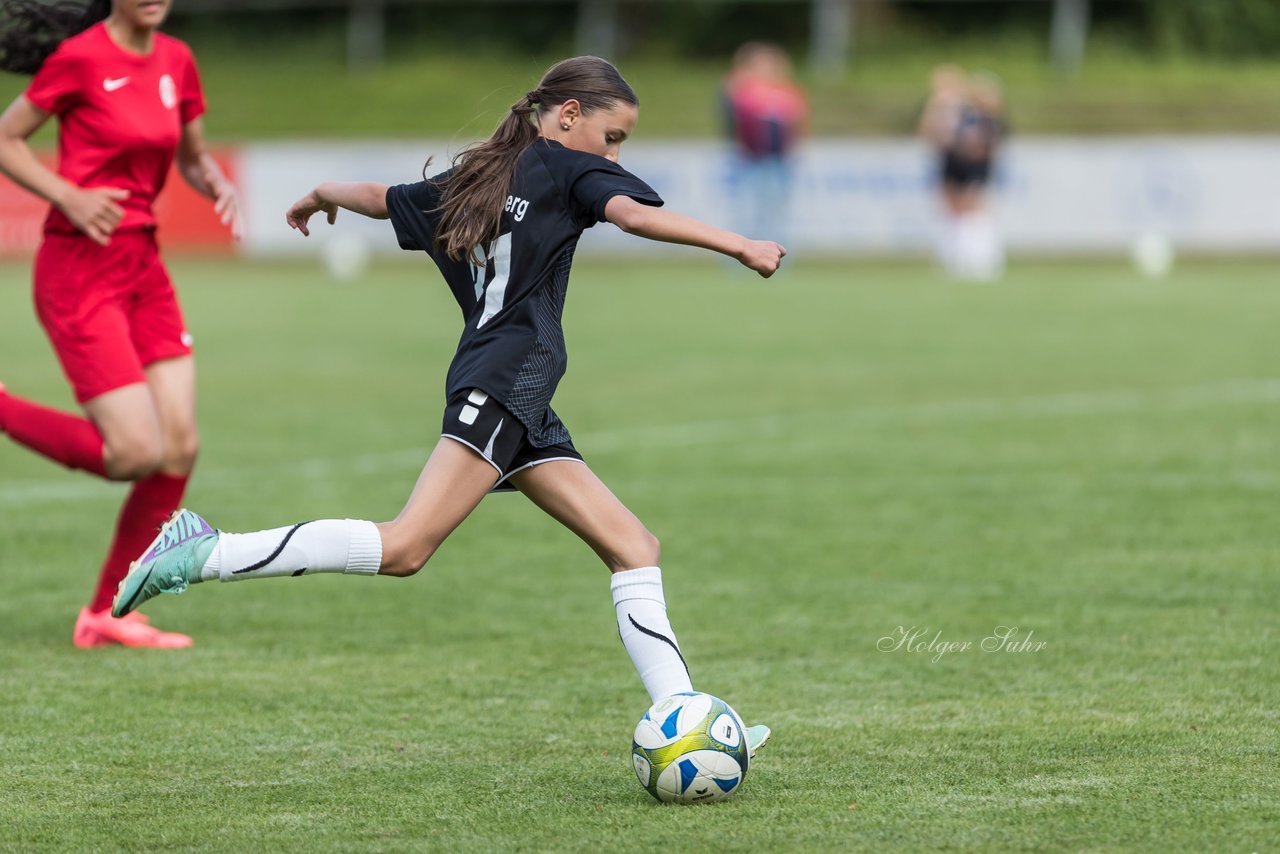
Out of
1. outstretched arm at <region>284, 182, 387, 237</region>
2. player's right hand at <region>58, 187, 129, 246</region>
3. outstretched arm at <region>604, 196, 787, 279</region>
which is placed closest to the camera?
outstretched arm at <region>604, 196, 787, 279</region>

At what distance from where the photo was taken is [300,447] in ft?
35.5

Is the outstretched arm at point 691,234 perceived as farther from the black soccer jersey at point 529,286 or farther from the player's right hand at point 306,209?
the player's right hand at point 306,209

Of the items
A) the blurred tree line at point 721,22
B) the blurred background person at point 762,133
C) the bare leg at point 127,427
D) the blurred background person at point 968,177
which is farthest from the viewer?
the blurred tree line at point 721,22

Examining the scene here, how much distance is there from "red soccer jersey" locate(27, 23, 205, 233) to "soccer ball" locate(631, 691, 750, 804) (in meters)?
2.75

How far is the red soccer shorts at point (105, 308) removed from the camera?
19.8ft

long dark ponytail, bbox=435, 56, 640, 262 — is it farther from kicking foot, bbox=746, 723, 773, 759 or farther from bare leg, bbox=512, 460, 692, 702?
kicking foot, bbox=746, 723, 773, 759

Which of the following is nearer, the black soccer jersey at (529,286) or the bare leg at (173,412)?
the black soccer jersey at (529,286)

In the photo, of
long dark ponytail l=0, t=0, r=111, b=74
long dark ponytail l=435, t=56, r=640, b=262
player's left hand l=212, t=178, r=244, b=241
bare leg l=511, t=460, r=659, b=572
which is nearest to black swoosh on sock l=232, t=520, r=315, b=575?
bare leg l=511, t=460, r=659, b=572

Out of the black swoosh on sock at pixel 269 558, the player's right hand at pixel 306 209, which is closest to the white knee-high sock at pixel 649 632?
the black swoosh on sock at pixel 269 558

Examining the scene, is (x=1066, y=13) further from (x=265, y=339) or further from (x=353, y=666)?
(x=353, y=666)

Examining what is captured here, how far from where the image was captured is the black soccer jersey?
4.44 m

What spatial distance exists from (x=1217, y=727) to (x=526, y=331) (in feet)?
6.77

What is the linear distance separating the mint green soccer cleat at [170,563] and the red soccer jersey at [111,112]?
1.85 metres

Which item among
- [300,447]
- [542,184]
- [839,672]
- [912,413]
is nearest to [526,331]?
[542,184]
